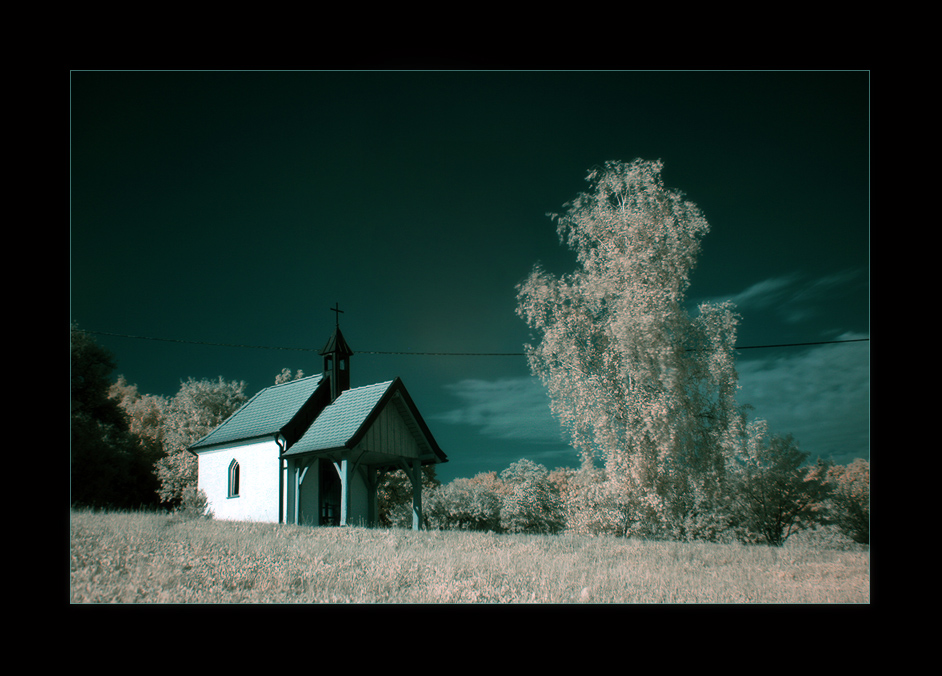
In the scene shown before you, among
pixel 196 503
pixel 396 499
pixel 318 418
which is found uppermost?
pixel 318 418

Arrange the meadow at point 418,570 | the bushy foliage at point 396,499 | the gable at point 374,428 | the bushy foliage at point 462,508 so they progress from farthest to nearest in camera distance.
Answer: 1. the bushy foliage at point 462,508
2. the bushy foliage at point 396,499
3. the gable at point 374,428
4. the meadow at point 418,570

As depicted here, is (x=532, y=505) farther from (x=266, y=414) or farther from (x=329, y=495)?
(x=266, y=414)

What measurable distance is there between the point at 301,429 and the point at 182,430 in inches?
496

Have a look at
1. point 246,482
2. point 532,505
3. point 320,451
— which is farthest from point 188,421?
point 532,505

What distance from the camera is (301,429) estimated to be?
16.8 metres

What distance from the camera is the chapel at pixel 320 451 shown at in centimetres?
1564

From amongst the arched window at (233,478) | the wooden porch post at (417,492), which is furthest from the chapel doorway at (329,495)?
the arched window at (233,478)

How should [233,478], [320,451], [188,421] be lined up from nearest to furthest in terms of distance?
1. [320,451]
2. [233,478]
3. [188,421]

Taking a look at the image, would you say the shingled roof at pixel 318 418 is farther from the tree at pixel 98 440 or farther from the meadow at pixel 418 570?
the meadow at pixel 418 570

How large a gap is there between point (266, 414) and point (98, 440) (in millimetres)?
7062

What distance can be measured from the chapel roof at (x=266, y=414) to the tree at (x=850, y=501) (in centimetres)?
1484

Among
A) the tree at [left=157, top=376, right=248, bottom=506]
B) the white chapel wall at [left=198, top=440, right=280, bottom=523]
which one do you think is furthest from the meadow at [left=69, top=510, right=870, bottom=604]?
the tree at [left=157, top=376, right=248, bottom=506]

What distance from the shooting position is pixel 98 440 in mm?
19781
